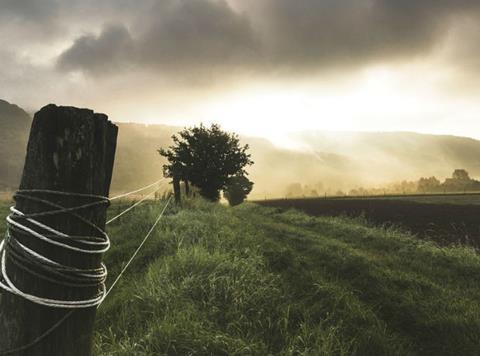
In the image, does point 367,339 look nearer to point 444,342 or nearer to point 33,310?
point 444,342

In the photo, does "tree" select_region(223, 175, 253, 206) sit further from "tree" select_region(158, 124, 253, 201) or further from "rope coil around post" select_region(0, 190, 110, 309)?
"rope coil around post" select_region(0, 190, 110, 309)

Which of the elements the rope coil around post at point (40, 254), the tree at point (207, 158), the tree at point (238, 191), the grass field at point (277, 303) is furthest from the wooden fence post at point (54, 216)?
the tree at point (238, 191)

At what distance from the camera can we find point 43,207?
193cm

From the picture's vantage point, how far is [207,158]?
27.7 meters

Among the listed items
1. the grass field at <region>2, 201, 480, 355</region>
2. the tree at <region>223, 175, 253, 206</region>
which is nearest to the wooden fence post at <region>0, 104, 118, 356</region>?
the grass field at <region>2, 201, 480, 355</region>

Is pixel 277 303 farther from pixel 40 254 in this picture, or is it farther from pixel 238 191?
pixel 238 191

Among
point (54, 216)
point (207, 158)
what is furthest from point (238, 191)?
point (54, 216)

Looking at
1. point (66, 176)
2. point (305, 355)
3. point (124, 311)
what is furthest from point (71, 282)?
point (124, 311)

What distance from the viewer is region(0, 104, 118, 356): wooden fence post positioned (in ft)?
6.14

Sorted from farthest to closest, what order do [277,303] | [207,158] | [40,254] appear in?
[207,158] → [277,303] → [40,254]

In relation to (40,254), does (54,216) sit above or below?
above

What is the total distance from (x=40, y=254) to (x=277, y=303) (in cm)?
370

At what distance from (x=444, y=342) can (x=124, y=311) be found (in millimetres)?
4107

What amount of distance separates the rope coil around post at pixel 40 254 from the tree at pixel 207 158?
82.9 ft
